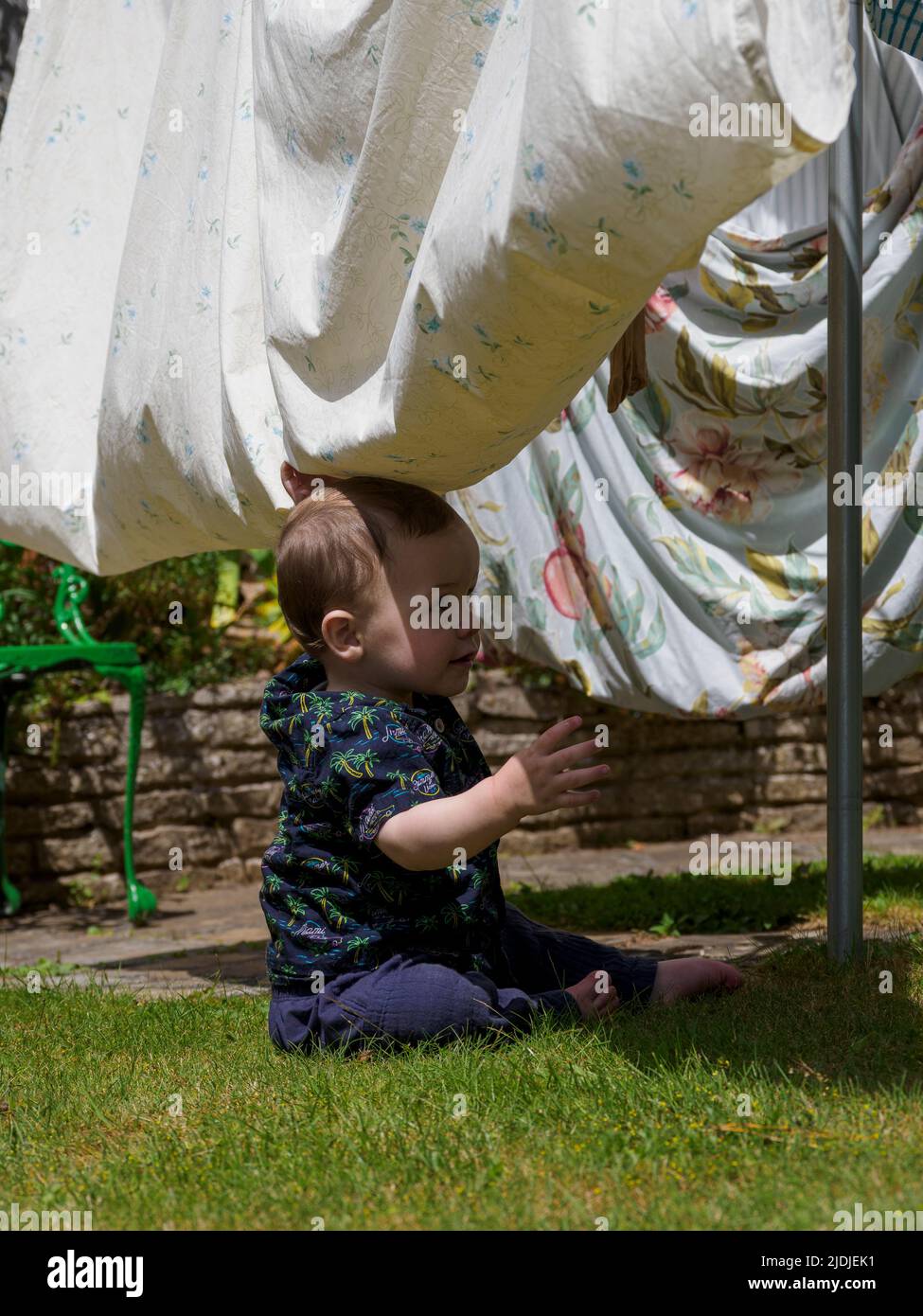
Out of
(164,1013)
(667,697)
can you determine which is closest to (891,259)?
(667,697)

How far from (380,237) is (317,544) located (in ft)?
1.54

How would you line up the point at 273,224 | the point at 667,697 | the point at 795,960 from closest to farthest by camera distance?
the point at 273,224 < the point at 795,960 < the point at 667,697

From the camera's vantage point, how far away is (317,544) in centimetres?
207

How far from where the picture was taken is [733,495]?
3.15m

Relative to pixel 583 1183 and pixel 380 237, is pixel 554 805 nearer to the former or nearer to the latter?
pixel 583 1183

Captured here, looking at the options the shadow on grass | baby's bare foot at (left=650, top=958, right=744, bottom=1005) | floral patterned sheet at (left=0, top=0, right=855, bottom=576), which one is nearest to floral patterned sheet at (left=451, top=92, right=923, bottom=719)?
floral patterned sheet at (left=0, top=0, right=855, bottom=576)

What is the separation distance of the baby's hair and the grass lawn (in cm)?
68

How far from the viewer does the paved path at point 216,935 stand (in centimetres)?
291

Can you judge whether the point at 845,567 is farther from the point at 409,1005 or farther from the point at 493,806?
the point at 409,1005

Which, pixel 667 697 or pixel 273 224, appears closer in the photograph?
pixel 273 224

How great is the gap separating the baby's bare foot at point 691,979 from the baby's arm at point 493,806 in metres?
0.44

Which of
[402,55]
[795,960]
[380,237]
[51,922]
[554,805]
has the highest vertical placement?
[402,55]

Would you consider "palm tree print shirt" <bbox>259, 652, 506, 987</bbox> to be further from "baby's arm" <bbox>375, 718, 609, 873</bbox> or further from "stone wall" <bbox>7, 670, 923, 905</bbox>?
"stone wall" <bbox>7, 670, 923, 905</bbox>

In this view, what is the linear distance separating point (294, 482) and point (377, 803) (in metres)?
0.55
